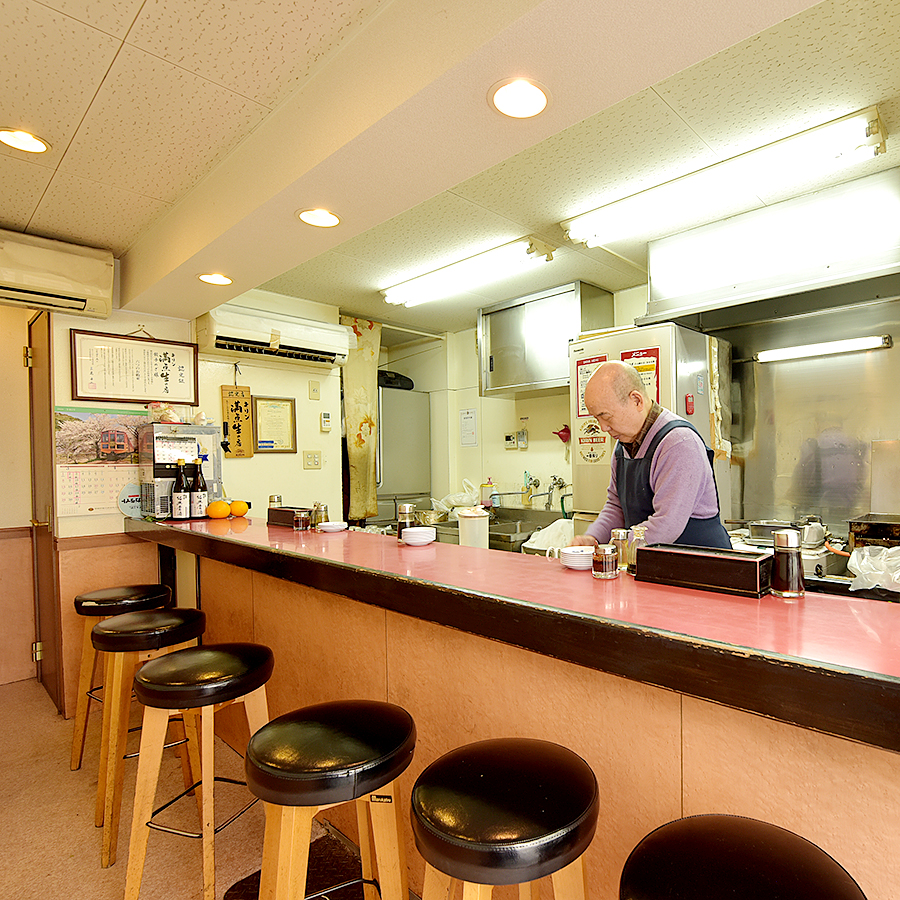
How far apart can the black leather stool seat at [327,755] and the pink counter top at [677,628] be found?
270 millimetres

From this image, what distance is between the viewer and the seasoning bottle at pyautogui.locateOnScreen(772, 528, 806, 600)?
1189mm

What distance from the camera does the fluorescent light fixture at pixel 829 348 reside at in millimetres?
3045

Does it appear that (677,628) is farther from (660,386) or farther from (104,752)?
(660,386)

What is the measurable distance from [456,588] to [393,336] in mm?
4691

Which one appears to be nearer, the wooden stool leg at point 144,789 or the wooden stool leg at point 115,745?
the wooden stool leg at point 144,789

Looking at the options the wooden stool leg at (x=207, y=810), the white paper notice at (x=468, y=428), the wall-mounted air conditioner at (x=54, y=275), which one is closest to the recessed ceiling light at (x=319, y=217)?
the wall-mounted air conditioner at (x=54, y=275)

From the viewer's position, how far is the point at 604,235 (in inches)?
124

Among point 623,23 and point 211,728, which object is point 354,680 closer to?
point 211,728

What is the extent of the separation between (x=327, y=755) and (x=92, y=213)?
2831 mm

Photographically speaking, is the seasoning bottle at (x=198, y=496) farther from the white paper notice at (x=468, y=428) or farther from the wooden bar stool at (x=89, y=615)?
the white paper notice at (x=468, y=428)

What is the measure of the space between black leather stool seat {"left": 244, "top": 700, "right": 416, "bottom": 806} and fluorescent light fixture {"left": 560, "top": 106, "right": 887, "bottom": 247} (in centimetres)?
263

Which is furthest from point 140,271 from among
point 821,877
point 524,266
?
point 821,877

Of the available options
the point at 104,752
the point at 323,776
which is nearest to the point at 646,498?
the point at 323,776

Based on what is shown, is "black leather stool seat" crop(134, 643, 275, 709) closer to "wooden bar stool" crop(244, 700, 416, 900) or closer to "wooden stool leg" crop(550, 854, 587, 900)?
"wooden bar stool" crop(244, 700, 416, 900)
